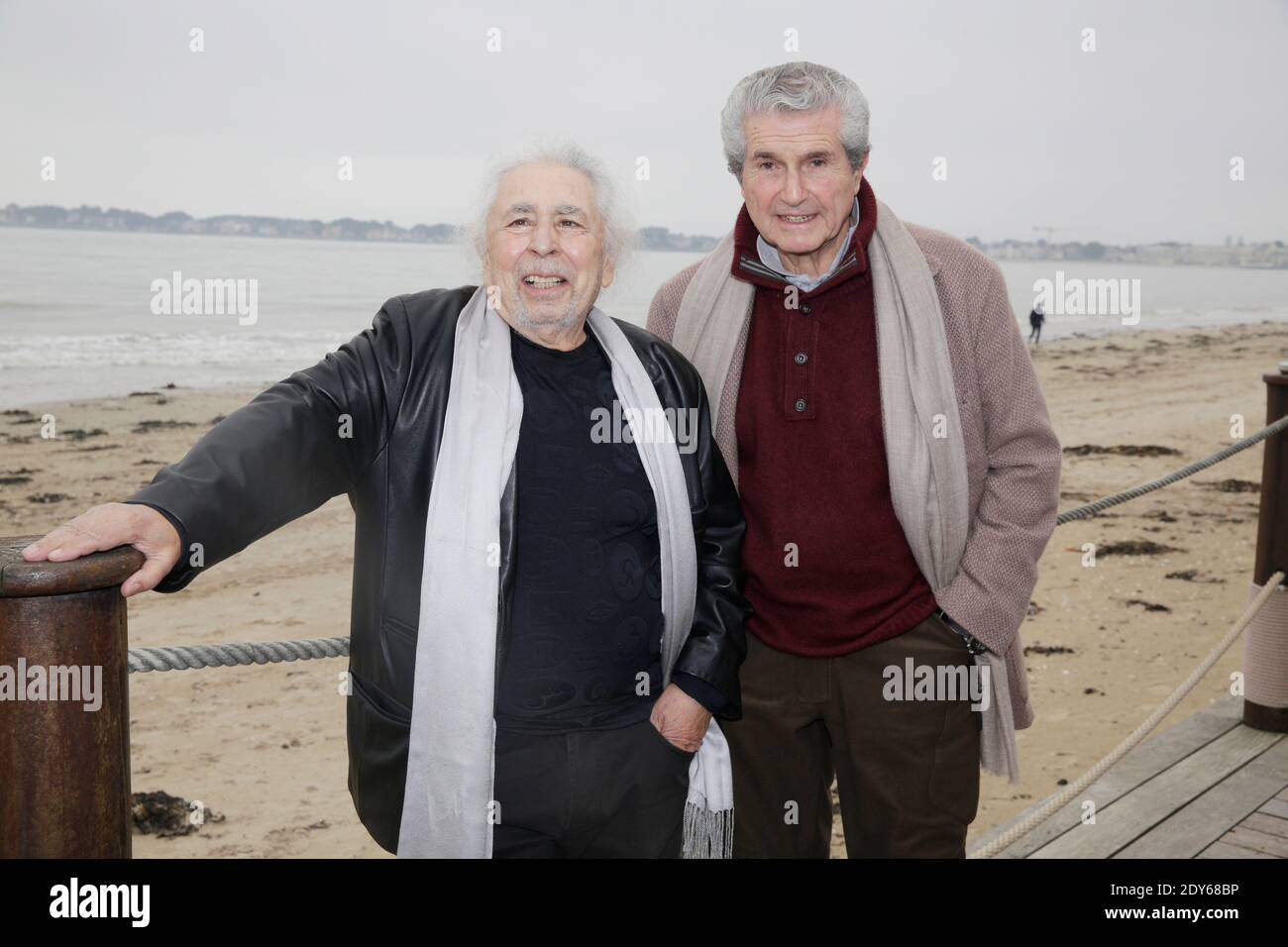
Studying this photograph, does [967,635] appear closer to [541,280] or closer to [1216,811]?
[541,280]

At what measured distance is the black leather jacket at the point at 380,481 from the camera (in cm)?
163

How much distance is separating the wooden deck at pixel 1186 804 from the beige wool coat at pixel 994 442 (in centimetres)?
88

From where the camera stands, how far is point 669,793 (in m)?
2.04

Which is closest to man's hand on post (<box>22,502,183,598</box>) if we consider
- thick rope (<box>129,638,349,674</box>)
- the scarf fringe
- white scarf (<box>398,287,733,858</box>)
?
thick rope (<box>129,638,349,674</box>)

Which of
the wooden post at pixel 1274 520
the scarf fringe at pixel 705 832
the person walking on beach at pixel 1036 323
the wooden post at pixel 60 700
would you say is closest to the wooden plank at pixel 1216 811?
the wooden post at pixel 1274 520

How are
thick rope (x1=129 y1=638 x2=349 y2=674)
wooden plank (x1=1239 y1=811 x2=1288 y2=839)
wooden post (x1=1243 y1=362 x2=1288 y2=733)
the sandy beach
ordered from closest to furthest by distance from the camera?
thick rope (x1=129 y1=638 x2=349 y2=674) → wooden plank (x1=1239 y1=811 x2=1288 y2=839) → wooden post (x1=1243 y1=362 x2=1288 y2=733) → the sandy beach

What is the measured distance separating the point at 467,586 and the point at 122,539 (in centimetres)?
55

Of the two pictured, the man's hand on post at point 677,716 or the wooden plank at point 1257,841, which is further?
the wooden plank at point 1257,841

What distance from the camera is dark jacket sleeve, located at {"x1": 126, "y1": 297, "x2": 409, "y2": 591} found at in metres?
1.47

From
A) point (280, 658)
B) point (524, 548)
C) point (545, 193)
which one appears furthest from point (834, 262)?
point (280, 658)

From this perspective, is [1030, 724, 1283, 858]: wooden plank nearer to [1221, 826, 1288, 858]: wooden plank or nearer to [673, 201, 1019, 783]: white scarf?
[1221, 826, 1288, 858]: wooden plank

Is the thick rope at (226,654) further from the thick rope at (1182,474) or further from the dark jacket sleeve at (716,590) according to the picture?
the thick rope at (1182,474)

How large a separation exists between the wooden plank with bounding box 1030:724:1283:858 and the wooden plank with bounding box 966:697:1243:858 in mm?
26
